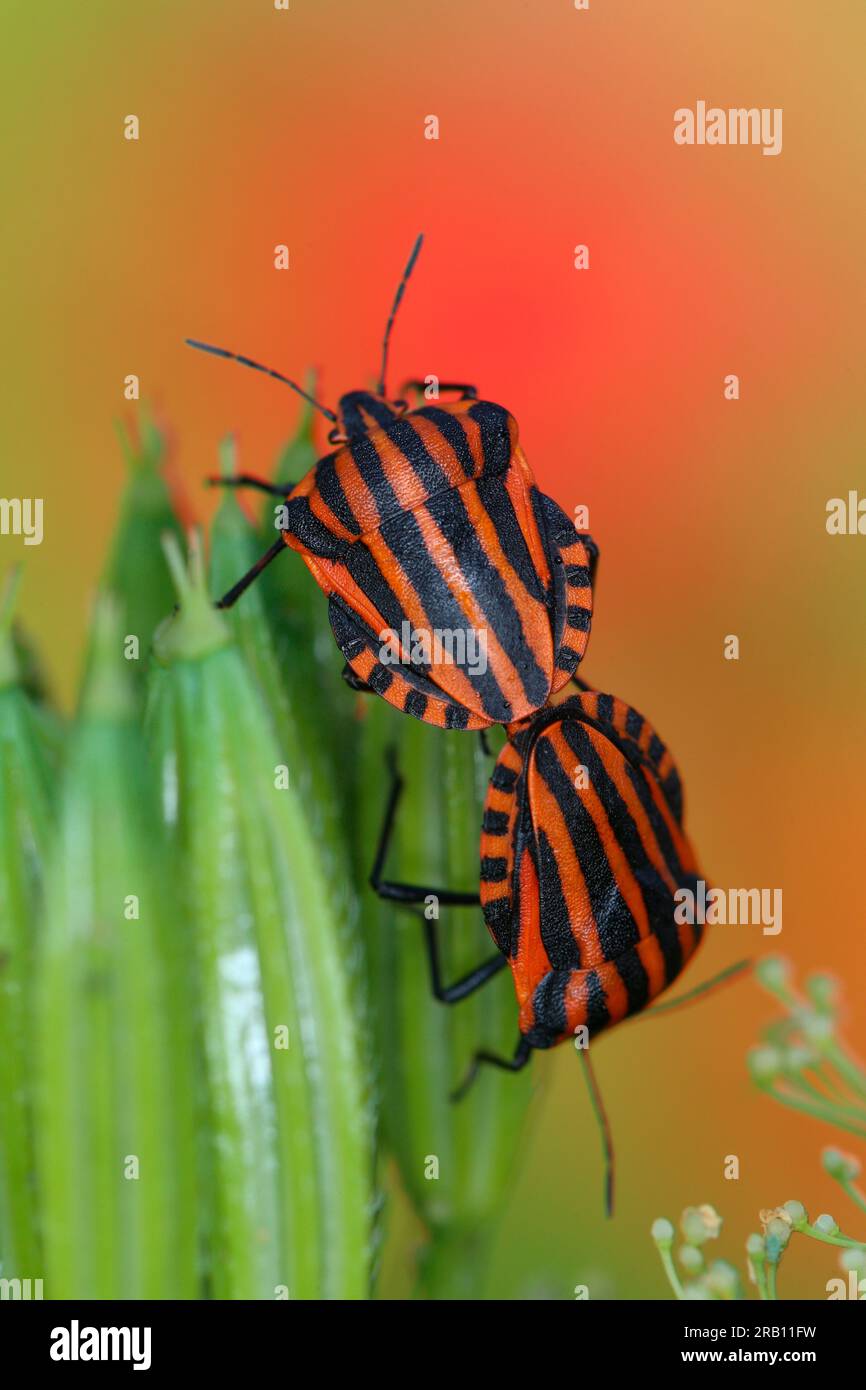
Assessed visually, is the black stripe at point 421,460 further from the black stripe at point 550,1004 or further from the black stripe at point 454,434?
the black stripe at point 550,1004

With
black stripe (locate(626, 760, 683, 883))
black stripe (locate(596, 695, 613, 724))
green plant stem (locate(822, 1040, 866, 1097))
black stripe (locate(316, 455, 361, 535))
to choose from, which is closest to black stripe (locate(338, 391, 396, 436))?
black stripe (locate(316, 455, 361, 535))

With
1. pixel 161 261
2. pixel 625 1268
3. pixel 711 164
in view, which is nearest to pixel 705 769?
pixel 625 1268

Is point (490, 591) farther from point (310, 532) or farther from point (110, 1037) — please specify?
point (110, 1037)

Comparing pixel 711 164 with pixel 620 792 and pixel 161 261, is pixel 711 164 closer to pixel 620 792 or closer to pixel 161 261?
pixel 161 261

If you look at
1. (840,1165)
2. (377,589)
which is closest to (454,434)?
(377,589)

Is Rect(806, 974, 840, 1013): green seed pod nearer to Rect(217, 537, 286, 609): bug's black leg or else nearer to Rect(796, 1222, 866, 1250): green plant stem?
Rect(796, 1222, 866, 1250): green plant stem

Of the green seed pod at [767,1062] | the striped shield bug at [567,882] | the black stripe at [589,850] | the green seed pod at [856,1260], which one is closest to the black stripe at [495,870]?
the striped shield bug at [567,882]
